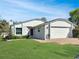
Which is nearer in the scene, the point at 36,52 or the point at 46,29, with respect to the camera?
the point at 36,52

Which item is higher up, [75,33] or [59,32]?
[59,32]

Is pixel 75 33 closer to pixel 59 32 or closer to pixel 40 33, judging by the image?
pixel 59 32

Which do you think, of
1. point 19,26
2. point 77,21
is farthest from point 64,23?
point 77,21

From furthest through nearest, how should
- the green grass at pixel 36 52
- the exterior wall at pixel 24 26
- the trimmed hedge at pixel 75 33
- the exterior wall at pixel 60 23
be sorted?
the exterior wall at pixel 24 26 < the trimmed hedge at pixel 75 33 < the exterior wall at pixel 60 23 < the green grass at pixel 36 52

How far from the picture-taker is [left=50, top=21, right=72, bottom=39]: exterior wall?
120 ft

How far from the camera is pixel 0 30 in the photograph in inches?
1703

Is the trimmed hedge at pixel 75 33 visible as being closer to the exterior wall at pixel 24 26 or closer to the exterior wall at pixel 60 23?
the exterior wall at pixel 60 23

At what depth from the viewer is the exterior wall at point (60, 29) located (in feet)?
120

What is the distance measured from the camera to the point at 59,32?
3734 cm

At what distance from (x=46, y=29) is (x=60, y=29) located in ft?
11.1

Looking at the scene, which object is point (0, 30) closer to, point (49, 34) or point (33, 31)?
point (33, 31)

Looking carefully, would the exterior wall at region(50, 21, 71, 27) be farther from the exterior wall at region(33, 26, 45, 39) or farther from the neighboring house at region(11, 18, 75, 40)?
the exterior wall at region(33, 26, 45, 39)

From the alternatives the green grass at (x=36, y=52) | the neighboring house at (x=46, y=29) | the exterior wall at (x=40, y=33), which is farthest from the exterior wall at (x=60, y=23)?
the green grass at (x=36, y=52)

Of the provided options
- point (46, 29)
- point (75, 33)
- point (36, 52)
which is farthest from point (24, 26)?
point (36, 52)
